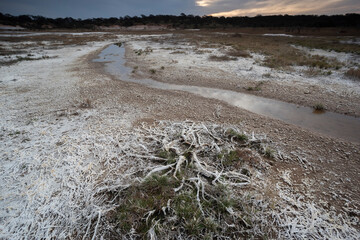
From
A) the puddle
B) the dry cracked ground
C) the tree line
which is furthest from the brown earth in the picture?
the tree line

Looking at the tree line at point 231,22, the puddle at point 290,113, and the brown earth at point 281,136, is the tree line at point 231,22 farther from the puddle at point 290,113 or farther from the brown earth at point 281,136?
the brown earth at point 281,136

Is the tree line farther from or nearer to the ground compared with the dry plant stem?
farther from the ground

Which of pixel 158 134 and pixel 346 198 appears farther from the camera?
pixel 158 134

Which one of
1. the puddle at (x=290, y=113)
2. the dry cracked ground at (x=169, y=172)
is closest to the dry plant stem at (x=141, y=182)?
the dry cracked ground at (x=169, y=172)

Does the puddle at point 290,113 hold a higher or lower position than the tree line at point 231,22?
lower

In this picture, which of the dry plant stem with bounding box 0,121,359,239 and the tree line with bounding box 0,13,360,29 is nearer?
the dry plant stem with bounding box 0,121,359,239

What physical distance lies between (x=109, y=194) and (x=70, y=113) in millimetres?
5713

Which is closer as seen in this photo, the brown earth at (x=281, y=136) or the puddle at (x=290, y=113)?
the brown earth at (x=281, y=136)

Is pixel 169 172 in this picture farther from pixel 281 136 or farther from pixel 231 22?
pixel 231 22

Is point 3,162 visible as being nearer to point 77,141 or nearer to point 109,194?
point 77,141

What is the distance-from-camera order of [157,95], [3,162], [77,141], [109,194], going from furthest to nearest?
[157,95]
[77,141]
[3,162]
[109,194]

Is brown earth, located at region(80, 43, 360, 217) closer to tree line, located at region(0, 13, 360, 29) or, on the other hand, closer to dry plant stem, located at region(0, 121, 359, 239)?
dry plant stem, located at region(0, 121, 359, 239)

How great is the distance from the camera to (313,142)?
594 centimetres

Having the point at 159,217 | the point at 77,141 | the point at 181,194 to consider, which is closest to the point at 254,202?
the point at 181,194
